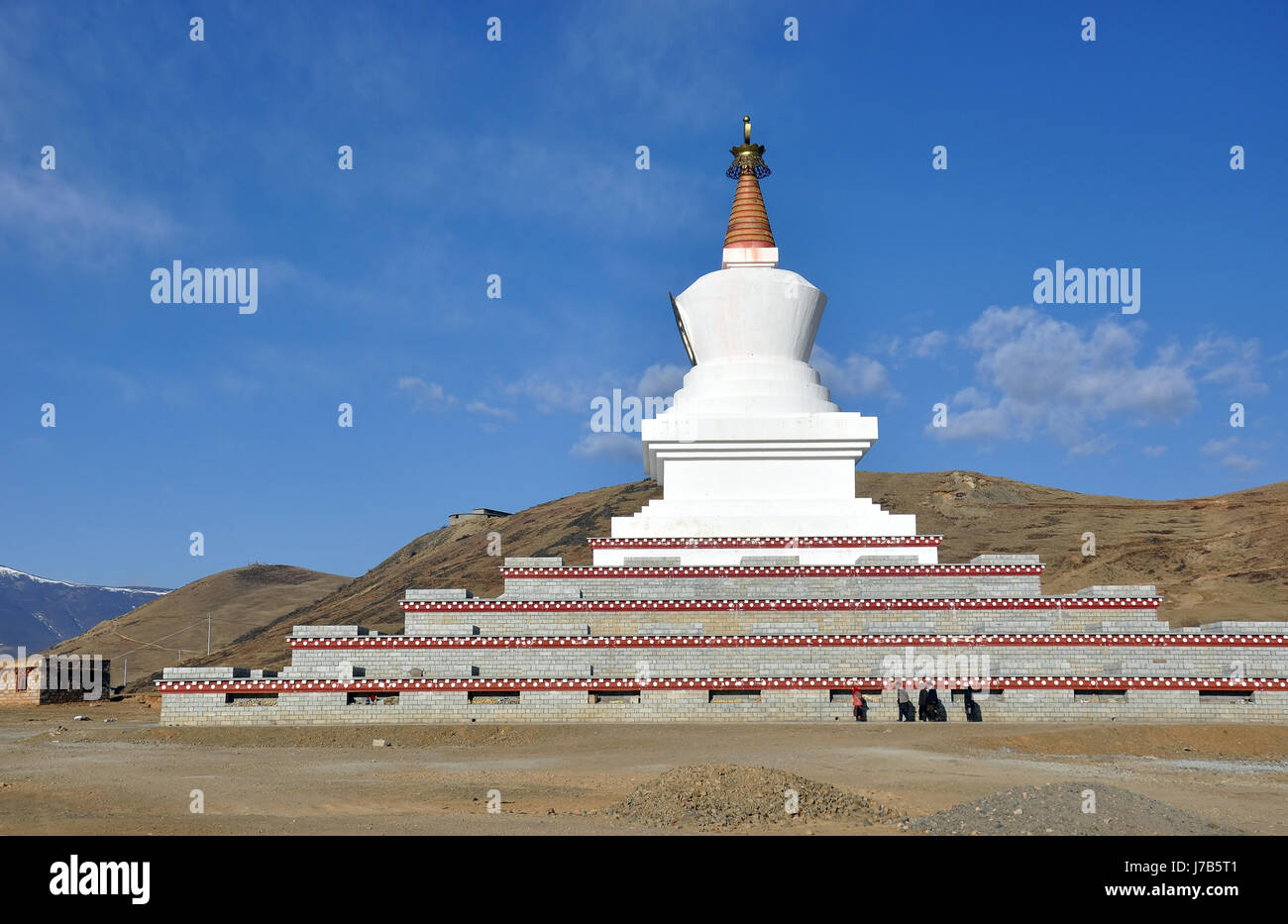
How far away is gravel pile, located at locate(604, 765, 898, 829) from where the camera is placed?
1025cm

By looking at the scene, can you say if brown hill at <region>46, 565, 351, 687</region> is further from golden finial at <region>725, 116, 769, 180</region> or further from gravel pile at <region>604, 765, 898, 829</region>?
gravel pile at <region>604, 765, 898, 829</region>

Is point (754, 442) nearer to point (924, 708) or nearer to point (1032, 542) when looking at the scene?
point (924, 708)

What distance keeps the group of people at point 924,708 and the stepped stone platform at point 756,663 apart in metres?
0.23

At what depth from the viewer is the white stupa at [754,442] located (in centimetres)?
2472

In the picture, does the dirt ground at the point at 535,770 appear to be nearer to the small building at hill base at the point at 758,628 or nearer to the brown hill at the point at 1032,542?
the small building at hill base at the point at 758,628

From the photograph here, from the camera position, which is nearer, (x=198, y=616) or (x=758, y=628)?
(x=758, y=628)

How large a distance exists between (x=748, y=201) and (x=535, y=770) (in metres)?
18.9

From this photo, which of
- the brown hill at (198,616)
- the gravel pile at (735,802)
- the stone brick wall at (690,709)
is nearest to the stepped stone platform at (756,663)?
the stone brick wall at (690,709)

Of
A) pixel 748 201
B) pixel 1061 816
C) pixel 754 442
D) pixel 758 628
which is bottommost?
pixel 1061 816

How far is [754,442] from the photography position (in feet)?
85.0

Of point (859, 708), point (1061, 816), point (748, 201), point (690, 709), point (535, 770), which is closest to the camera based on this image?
point (1061, 816)

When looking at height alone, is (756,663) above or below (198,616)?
above

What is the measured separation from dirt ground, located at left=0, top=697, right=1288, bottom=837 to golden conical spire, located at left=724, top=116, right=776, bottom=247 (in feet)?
48.1

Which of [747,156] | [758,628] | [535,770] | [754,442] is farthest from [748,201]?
[535,770]
